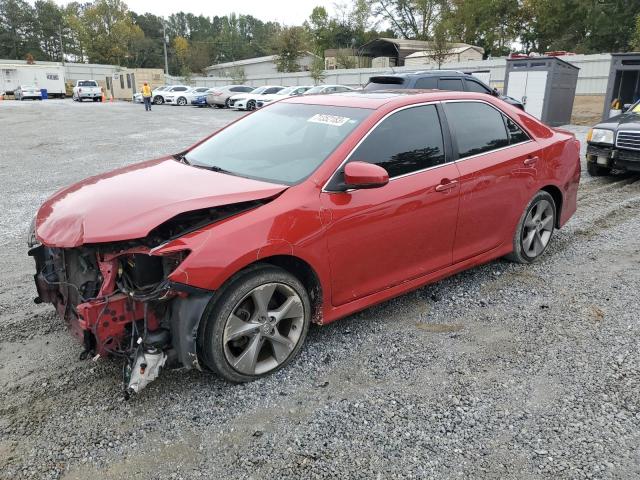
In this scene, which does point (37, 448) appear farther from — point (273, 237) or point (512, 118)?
point (512, 118)

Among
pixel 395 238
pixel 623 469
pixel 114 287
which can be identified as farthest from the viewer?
pixel 395 238

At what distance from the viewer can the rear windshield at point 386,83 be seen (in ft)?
33.5

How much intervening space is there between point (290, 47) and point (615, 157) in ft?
156

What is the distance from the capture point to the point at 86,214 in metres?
3.02

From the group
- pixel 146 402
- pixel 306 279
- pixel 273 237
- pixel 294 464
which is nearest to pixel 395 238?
pixel 306 279

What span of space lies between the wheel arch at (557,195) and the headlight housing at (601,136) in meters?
4.26

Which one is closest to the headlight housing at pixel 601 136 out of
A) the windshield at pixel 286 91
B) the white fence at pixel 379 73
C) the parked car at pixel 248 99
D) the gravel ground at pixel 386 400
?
the gravel ground at pixel 386 400

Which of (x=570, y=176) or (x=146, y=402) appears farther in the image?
(x=570, y=176)

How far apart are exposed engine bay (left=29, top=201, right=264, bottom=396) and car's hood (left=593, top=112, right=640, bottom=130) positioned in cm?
791

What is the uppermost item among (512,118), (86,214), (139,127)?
(512,118)

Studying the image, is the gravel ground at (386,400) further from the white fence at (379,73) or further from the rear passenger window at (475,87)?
the white fence at (379,73)

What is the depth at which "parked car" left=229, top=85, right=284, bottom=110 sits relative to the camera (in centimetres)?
2966

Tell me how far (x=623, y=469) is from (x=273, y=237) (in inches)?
83.9

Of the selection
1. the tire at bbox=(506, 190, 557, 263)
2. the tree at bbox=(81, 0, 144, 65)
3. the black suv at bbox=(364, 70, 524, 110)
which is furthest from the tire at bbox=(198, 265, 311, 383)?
the tree at bbox=(81, 0, 144, 65)
